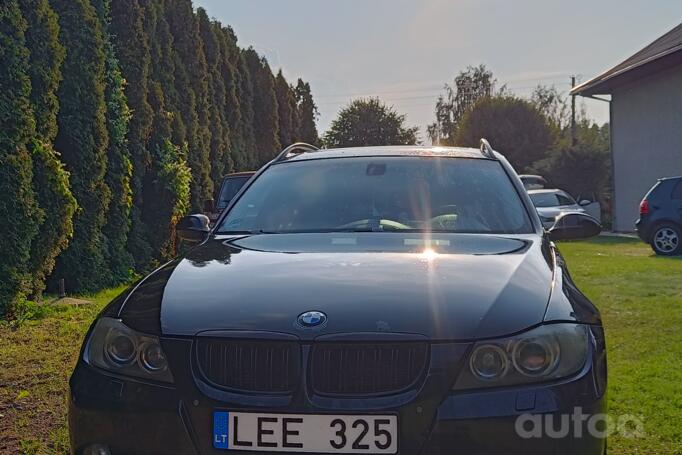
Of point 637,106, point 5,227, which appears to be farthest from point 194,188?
point 637,106

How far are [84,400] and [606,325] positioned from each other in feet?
17.9

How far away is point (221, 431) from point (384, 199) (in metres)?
1.96

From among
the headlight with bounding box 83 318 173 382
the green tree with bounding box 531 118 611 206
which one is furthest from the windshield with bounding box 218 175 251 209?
the green tree with bounding box 531 118 611 206

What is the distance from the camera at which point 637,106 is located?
23969 mm

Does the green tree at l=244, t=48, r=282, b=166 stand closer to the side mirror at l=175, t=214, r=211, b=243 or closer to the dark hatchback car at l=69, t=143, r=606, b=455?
the side mirror at l=175, t=214, r=211, b=243

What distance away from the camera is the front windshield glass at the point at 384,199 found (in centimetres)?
383

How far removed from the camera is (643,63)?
21.9m

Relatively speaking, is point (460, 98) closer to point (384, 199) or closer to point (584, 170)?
point (584, 170)

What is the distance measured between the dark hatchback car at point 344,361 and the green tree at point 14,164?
4952mm

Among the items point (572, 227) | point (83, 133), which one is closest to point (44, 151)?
point (83, 133)

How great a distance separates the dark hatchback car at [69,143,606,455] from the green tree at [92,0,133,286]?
7.98m

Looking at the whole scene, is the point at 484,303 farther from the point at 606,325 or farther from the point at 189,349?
the point at 606,325

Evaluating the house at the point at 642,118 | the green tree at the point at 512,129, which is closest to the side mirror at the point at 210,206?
the house at the point at 642,118

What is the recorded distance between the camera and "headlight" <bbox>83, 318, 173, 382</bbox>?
2496mm
